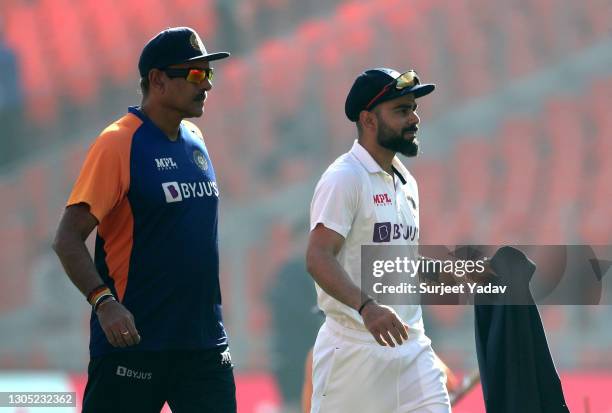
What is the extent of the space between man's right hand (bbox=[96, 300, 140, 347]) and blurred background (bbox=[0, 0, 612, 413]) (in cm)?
478

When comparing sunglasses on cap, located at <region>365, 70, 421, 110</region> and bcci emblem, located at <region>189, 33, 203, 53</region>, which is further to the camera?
sunglasses on cap, located at <region>365, 70, 421, 110</region>

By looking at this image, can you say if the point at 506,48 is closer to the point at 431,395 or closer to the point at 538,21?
the point at 538,21

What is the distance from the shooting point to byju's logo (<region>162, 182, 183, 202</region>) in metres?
3.62

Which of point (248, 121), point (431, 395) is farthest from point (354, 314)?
point (248, 121)

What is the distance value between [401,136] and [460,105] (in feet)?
16.5

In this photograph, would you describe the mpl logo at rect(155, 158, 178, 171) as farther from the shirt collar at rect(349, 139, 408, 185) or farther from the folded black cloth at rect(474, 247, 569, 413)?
the folded black cloth at rect(474, 247, 569, 413)

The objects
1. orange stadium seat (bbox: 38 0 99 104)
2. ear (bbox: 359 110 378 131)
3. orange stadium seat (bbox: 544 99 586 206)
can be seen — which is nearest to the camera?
ear (bbox: 359 110 378 131)

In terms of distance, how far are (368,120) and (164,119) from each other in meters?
0.72

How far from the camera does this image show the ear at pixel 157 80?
3.79 m

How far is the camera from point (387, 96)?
406 cm

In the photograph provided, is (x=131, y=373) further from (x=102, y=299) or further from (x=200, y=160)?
(x=200, y=160)

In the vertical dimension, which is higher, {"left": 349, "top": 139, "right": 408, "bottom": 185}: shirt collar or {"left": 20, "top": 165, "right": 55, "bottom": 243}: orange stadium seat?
{"left": 20, "top": 165, "right": 55, "bottom": 243}: orange stadium seat

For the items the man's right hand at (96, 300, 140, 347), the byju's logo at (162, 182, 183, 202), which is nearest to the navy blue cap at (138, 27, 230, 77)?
the byju's logo at (162, 182, 183, 202)

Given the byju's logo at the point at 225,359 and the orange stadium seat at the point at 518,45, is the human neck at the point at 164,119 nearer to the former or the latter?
the byju's logo at the point at 225,359
